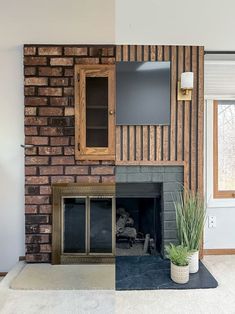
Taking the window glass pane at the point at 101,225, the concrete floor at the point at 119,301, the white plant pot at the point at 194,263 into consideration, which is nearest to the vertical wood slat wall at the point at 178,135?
the window glass pane at the point at 101,225

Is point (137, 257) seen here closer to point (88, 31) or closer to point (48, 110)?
point (48, 110)

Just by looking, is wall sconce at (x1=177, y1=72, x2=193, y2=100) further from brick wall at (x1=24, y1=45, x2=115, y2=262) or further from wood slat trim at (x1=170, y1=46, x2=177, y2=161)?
brick wall at (x1=24, y1=45, x2=115, y2=262)

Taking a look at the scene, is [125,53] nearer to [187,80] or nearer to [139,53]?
[139,53]

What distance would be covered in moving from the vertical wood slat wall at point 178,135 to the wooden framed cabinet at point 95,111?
0.09 meters

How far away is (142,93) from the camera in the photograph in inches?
50.5

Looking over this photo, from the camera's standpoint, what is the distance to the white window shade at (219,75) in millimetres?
1585

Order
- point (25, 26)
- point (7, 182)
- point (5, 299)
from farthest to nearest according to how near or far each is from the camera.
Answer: point (7, 182) → point (5, 299) → point (25, 26)

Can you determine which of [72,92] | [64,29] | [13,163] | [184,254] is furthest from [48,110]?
[184,254]

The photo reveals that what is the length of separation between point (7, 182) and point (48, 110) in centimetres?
42

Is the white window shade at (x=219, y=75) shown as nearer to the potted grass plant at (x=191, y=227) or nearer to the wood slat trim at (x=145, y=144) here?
the wood slat trim at (x=145, y=144)

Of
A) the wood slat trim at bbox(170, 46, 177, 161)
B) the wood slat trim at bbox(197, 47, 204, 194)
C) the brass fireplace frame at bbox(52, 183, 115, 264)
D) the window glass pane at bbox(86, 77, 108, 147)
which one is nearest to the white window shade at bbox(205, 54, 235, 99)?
the wood slat trim at bbox(197, 47, 204, 194)

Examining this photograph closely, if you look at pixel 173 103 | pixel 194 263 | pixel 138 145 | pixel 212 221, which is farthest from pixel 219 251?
pixel 173 103

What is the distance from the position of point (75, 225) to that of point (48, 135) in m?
0.49

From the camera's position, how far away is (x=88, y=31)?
3.82ft
